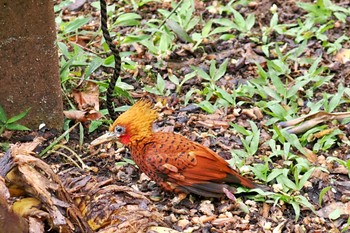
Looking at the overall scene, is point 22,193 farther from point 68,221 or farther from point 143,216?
point 143,216

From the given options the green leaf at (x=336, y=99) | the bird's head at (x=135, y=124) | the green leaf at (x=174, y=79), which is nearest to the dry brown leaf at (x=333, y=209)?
the green leaf at (x=336, y=99)

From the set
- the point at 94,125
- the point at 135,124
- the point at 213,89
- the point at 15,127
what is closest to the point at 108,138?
the point at 135,124

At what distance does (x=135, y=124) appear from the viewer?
4875 millimetres

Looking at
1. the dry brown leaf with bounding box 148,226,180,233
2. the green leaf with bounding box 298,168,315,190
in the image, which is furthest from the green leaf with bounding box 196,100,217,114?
the dry brown leaf with bounding box 148,226,180,233

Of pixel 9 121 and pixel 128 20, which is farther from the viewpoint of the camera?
pixel 128 20

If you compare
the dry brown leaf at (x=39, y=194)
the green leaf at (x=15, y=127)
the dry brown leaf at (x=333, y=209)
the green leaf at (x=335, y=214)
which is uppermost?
the dry brown leaf at (x=39, y=194)

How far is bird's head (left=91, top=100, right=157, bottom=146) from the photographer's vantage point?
4.88 meters

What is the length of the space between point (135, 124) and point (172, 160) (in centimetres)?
34

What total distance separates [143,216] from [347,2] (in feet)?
14.2

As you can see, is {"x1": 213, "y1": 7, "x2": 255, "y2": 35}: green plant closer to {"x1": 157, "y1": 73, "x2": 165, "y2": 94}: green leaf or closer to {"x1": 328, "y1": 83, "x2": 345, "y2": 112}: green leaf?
{"x1": 157, "y1": 73, "x2": 165, "y2": 94}: green leaf

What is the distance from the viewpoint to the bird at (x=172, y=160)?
15.6 ft

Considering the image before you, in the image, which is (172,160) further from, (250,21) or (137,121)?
(250,21)

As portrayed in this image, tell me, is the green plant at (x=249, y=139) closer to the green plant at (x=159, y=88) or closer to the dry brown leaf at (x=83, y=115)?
the green plant at (x=159, y=88)

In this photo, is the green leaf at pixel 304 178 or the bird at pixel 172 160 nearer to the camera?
the bird at pixel 172 160
